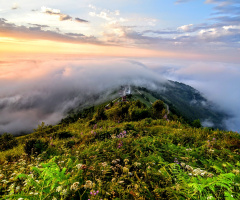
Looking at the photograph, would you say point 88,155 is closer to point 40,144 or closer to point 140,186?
point 140,186

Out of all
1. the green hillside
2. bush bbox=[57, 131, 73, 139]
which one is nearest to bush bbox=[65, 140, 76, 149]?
the green hillside

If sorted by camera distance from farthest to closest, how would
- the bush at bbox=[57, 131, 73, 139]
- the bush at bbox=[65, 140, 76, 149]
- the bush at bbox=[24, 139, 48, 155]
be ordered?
the bush at bbox=[57, 131, 73, 139]
the bush at bbox=[65, 140, 76, 149]
the bush at bbox=[24, 139, 48, 155]

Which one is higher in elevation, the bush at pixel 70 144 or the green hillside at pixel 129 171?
the green hillside at pixel 129 171

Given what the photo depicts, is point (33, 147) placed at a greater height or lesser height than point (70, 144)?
greater

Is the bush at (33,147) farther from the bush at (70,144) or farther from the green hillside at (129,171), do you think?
the bush at (70,144)

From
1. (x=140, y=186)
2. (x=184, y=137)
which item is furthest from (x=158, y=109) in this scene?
(x=140, y=186)

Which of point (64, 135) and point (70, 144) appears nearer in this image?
point (70, 144)

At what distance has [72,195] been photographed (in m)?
3.06

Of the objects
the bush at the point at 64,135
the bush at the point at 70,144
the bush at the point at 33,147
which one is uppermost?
the bush at the point at 33,147

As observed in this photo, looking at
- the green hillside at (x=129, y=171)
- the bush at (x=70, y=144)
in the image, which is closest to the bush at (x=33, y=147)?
the green hillside at (x=129, y=171)

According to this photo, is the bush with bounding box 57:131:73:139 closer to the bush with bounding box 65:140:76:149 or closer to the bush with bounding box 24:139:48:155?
the bush with bounding box 65:140:76:149

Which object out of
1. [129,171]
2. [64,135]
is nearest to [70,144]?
[64,135]

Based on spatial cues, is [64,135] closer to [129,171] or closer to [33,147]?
[33,147]

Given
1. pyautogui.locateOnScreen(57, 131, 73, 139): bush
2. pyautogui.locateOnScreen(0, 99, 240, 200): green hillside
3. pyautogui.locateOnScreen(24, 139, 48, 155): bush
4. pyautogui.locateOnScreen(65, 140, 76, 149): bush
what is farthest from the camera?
pyautogui.locateOnScreen(57, 131, 73, 139): bush
